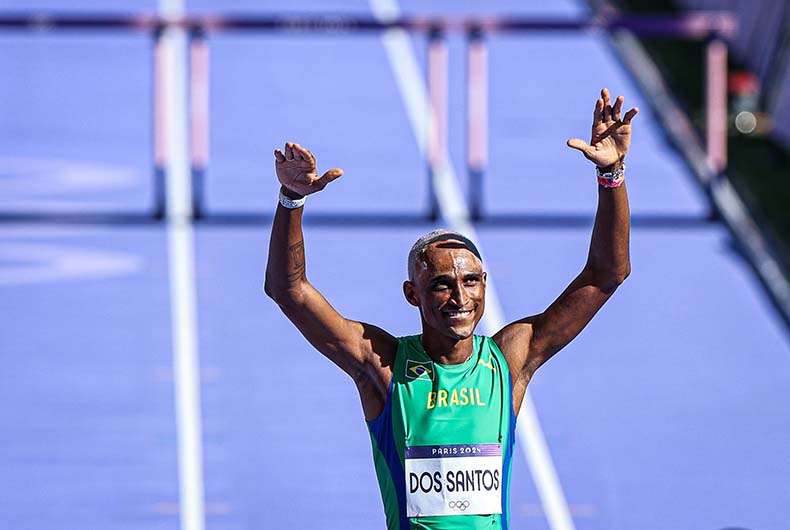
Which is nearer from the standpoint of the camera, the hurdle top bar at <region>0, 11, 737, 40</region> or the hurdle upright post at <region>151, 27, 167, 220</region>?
the hurdle upright post at <region>151, 27, 167, 220</region>

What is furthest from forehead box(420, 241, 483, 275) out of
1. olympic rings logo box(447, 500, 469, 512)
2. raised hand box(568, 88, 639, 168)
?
olympic rings logo box(447, 500, 469, 512)

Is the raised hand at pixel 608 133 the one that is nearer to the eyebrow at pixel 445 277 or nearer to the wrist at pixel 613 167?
the wrist at pixel 613 167

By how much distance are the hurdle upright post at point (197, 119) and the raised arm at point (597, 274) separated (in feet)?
21.7

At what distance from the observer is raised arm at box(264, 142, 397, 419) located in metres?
4.27

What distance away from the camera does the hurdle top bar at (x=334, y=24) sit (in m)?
11.2

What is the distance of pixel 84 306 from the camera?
9.95m

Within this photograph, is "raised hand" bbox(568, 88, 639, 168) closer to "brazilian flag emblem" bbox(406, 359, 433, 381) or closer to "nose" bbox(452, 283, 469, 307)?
"nose" bbox(452, 283, 469, 307)

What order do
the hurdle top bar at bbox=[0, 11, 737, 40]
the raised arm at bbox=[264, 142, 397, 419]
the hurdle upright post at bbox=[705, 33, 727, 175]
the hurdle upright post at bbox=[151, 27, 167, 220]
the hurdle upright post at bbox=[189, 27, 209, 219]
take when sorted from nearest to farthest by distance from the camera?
the raised arm at bbox=[264, 142, 397, 419] < the hurdle upright post at bbox=[151, 27, 167, 220] < the hurdle upright post at bbox=[189, 27, 209, 219] < the hurdle top bar at bbox=[0, 11, 737, 40] < the hurdle upright post at bbox=[705, 33, 727, 175]

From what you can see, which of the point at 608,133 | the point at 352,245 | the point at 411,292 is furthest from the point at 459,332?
the point at 352,245

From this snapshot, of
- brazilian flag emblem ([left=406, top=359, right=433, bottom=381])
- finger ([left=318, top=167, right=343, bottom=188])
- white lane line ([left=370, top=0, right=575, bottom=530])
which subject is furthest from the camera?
white lane line ([left=370, top=0, right=575, bottom=530])

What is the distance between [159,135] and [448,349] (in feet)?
22.9

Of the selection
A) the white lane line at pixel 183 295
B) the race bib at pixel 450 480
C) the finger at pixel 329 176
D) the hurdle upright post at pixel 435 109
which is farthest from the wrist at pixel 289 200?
the hurdle upright post at pixel 435 109

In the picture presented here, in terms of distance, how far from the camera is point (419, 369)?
4492 mm

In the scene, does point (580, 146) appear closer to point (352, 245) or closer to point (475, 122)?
point (352, 245)
